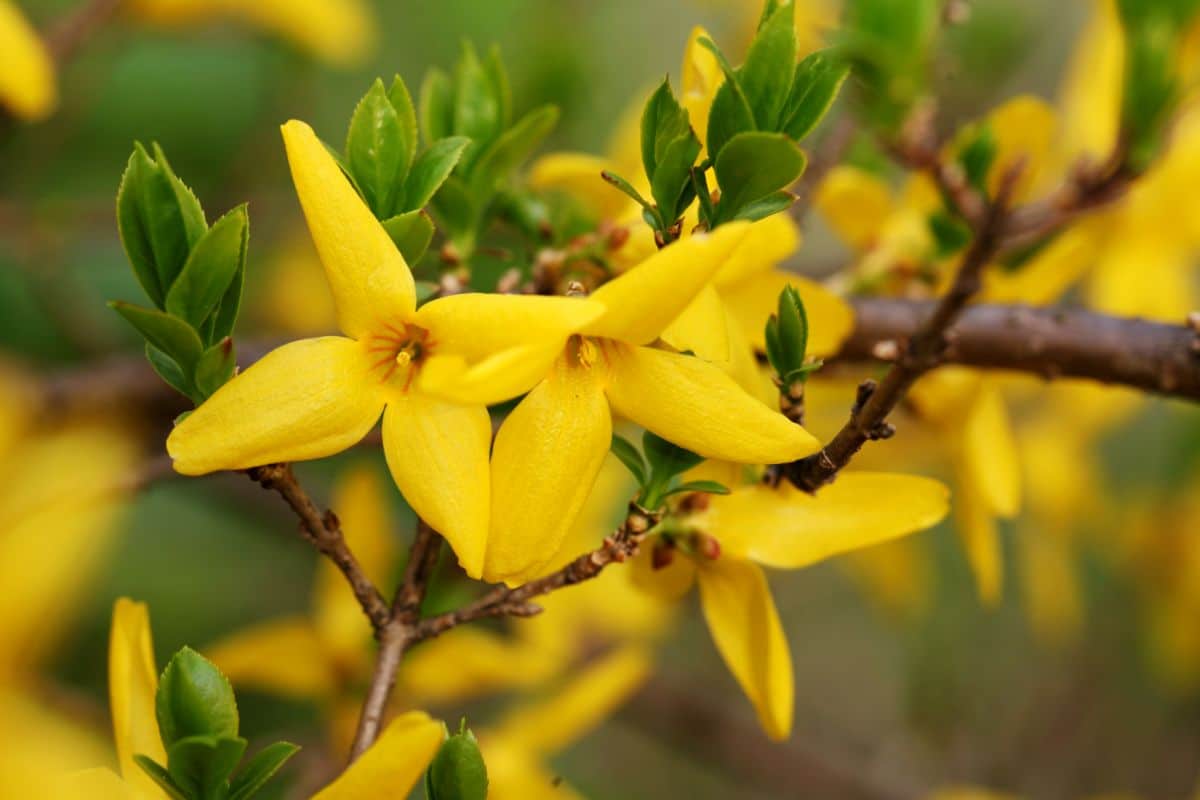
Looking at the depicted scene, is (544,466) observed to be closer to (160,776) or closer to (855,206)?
(160,776)

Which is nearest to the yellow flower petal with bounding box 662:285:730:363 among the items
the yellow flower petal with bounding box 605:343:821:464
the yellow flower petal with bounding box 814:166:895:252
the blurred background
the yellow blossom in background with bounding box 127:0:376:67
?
the yellow flower petal with bounding box 605:343:821:464

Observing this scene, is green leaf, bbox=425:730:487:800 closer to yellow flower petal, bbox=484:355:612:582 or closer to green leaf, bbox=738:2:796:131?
yellow flower petal, bbox=484:355:612:582

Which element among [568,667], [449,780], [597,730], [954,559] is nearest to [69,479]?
[449,780]

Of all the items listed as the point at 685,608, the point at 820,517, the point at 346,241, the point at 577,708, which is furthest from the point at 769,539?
the point at 685,608

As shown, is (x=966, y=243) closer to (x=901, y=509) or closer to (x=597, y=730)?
(x=901, y=509)

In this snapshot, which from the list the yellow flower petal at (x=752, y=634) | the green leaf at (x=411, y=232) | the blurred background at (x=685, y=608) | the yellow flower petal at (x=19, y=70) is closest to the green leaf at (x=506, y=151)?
the green leaf at (x=411, y=232)

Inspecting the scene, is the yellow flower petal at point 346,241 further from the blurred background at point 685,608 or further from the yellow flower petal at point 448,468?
the blurred background at point 685,608
